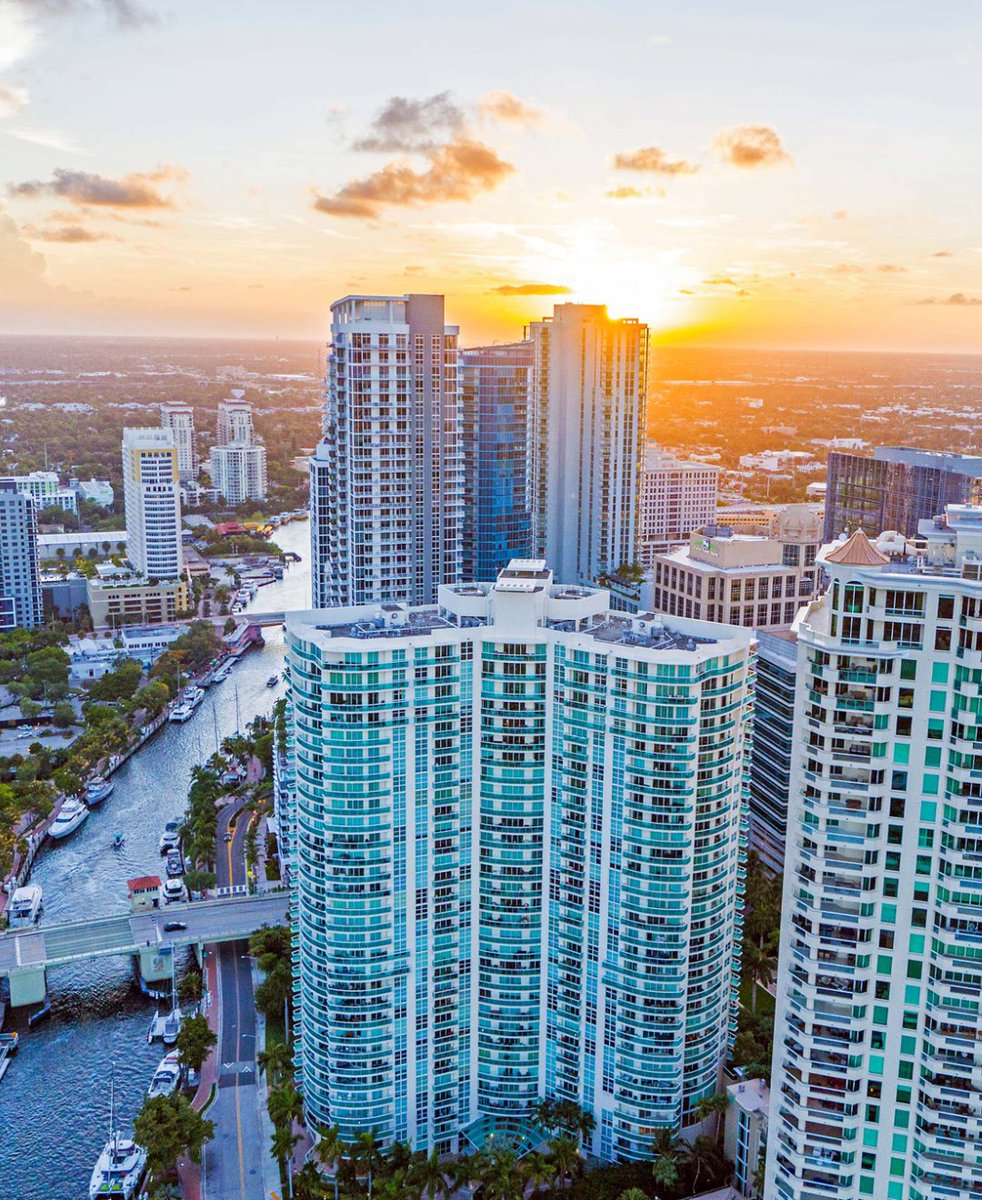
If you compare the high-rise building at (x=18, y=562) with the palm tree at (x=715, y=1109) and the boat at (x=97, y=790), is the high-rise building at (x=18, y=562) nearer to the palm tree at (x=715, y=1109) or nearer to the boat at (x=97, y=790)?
the boat at (x=97, y=790)

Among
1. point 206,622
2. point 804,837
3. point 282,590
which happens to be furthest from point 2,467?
point 804,837

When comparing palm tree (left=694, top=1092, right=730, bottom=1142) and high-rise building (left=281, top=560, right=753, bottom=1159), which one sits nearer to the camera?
high-rise building (left=281, top=560, right=753, bottom=1159)

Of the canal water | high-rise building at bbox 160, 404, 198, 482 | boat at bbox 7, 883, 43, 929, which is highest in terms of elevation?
high-rise building at bbox 160, 404, 198, 482

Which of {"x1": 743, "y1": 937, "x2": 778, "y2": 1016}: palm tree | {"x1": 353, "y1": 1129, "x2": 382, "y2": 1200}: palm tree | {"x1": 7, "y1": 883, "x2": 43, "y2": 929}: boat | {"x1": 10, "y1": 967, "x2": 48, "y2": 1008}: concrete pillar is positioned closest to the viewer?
{"x1": 353, "y1": 1129, "x2": 382, "y2": 1200}: palm tree

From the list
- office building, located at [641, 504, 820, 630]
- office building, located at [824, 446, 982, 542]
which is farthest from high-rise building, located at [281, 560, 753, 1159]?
office building, located at [824, 446, 982, 542]

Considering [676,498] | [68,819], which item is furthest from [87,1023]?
[676,498]

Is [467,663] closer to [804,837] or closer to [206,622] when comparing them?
[804,837]

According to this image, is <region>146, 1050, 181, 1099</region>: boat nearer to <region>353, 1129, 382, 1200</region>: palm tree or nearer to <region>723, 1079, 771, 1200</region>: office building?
<region>353, 1129, 382, 1200</region>: palm tree
